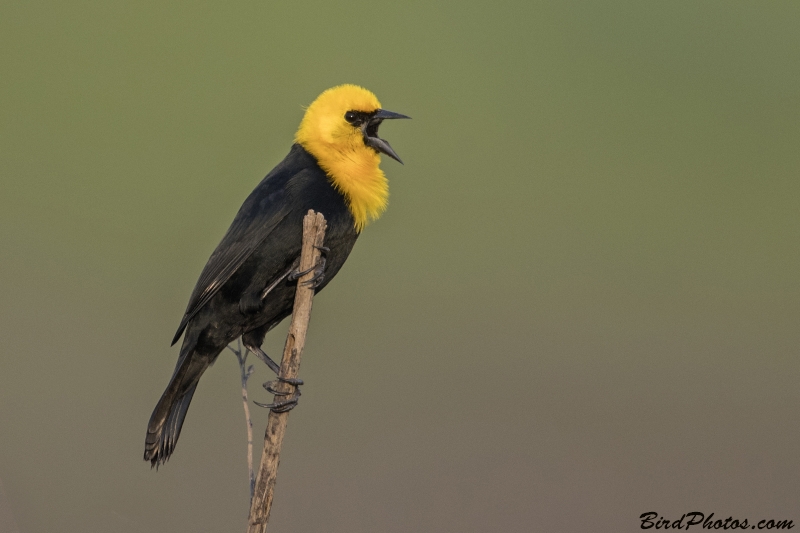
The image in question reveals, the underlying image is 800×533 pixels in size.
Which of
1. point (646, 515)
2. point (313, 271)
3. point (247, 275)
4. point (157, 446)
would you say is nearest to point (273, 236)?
point (247, 275)

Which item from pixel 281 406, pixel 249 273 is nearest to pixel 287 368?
pixel 281 406

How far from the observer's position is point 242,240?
11.1 feet

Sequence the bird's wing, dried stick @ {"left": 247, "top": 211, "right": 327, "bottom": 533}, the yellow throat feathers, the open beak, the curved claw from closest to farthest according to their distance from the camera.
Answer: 1. dried stick @ {"left": 247, "top": 211, "right": 327, "bottom": 533}
2. the curved claw
3. the bird's wing
4. the yellow throat feathers
5. the open beak

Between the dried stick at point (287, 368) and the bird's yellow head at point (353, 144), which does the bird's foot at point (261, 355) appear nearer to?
the dried stick at point (287, 368)

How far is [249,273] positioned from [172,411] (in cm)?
72

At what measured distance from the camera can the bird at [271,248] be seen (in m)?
3.37

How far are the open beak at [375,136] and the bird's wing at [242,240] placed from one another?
0.46 m

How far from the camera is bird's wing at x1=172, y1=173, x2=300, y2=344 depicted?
3.35 meters

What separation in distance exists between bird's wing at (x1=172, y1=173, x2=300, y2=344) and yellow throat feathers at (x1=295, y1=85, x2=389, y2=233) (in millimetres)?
263

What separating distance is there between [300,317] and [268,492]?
64cm

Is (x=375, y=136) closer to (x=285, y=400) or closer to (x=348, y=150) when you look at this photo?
(x=348, y=150)

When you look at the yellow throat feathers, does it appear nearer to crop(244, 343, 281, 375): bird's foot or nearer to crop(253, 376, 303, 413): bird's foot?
crop(244, 343, 281, 375): bird's foot

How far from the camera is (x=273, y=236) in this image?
3377 mm

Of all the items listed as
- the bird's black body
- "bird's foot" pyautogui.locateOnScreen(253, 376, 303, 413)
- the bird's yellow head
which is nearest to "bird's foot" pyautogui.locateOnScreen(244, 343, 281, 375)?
the bird's black body
